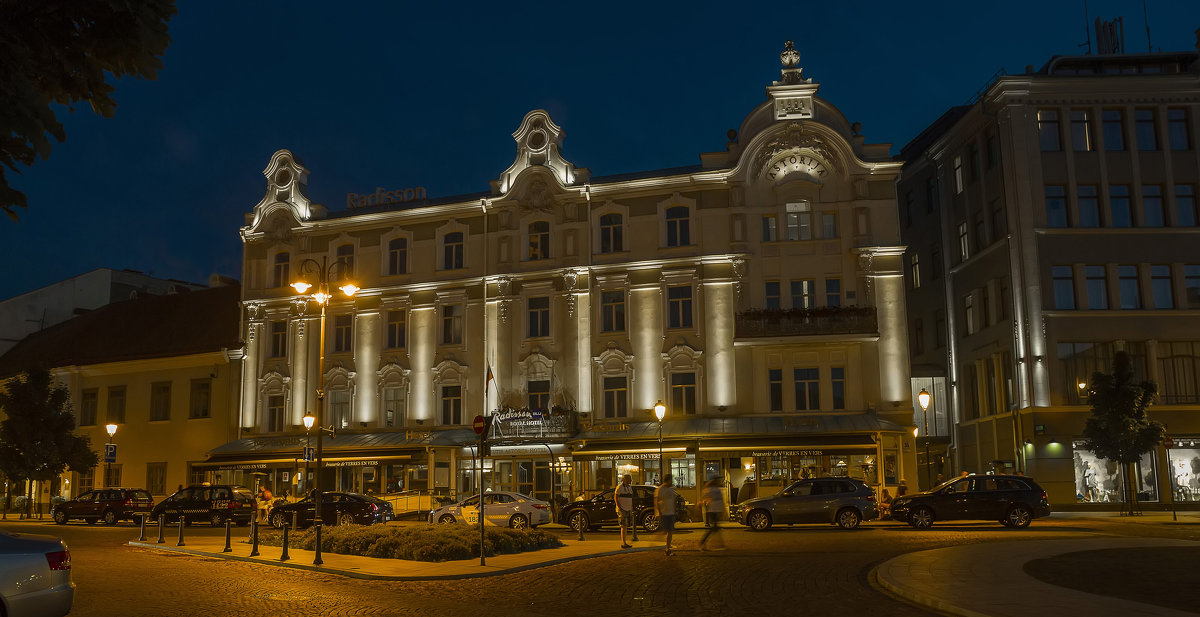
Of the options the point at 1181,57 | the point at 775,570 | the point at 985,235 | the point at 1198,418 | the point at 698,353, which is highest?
the point at 1181,57

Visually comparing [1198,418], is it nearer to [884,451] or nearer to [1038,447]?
[1038,447]

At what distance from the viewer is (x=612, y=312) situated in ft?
142

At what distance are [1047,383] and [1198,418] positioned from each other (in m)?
5.70

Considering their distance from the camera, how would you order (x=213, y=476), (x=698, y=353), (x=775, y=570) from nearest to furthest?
(x=775, y=570)
(x=698, y=353)
(x=213, y=476)

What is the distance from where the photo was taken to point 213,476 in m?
47.9

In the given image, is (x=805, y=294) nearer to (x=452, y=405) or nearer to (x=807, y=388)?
(x=807, y=388)

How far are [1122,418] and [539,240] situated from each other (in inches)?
929

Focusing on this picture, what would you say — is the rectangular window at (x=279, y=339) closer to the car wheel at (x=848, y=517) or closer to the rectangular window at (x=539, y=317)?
the rectangular window at (x=539, y=317)

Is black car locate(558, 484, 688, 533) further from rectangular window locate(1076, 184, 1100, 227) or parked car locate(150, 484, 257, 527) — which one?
rectangular window locate(1076, 184, 1100, 227)

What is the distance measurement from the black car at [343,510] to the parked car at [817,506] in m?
11.9

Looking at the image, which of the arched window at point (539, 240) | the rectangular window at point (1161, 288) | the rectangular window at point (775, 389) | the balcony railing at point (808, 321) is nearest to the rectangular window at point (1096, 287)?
the rectangular window at point (1161, 288)

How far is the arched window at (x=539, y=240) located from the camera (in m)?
44.9

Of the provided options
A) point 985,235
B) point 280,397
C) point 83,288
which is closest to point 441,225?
point 280,397

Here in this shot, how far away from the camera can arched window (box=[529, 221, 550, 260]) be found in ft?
147
